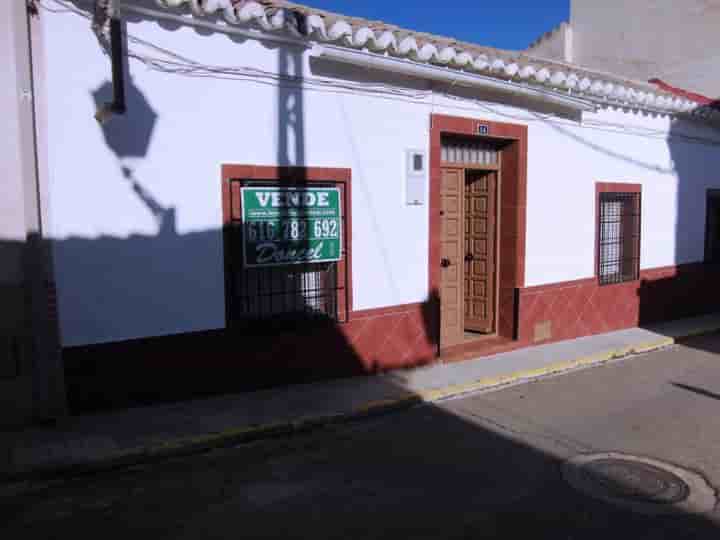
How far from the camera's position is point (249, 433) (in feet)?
17.2

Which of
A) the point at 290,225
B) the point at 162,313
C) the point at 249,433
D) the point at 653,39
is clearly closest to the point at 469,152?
the point at 290,225

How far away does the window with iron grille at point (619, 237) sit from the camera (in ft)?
32.4

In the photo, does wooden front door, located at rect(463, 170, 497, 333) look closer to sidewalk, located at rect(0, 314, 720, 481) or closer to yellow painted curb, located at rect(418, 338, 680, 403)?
sidewalk, located at rect(0, 314, 720, 481)

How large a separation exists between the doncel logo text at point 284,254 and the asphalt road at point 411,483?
177 centimetres

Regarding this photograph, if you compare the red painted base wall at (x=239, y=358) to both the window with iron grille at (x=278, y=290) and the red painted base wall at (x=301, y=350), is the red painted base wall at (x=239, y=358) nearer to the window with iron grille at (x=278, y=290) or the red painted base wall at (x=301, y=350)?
the red painted base wall at (x=301, y=350)

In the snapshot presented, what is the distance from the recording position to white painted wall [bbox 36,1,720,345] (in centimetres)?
517

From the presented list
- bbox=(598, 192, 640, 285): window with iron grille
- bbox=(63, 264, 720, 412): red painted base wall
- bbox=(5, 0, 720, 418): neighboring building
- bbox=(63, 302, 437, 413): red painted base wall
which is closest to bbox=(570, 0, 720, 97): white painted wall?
bbox=(5, 0, 720, 418): neighboring building

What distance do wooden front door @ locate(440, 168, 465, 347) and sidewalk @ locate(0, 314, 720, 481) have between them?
2.21 feet

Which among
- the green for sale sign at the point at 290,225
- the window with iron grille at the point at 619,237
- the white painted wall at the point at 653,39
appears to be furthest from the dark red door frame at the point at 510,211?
the white painted wall at the point at 653,39

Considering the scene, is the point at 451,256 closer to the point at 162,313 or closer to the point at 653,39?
the point at 162,313

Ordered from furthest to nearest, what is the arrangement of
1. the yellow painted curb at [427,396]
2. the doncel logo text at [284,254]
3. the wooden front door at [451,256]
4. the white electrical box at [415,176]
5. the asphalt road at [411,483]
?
the wooden front door at [451,256], the white electrical box at [415,176], the doncel logo text at [284,254], the yellow painted curb at [427,396], the asphalt road at [411,483]

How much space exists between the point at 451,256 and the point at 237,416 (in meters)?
3.99

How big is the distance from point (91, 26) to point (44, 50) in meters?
0.42

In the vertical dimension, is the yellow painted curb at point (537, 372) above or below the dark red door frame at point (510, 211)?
below
